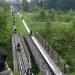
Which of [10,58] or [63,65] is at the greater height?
[63,65]

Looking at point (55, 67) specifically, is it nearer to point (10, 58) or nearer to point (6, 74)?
point (6, 74)

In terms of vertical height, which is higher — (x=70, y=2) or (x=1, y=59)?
(x=1, y=59)

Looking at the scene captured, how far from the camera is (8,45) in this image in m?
37.2

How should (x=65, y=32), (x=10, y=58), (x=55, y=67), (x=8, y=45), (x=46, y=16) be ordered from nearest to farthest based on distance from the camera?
1. (x=55, y=67)
2. (x=10, y=58)
3. (x=8, y=45)
4. (x=65, y=32)
5. (x=46, y=16)

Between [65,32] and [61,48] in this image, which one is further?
[65,32]

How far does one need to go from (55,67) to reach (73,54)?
1603cm

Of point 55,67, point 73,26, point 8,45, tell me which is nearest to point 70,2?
point 73,26

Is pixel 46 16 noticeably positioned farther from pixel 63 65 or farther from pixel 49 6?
pixel 63 65

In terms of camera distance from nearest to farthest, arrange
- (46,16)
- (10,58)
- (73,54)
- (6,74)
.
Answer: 1. (6,74)
2. (10,58)
3. (73,54)
4. (46,16)

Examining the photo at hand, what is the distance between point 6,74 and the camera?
7160 millimetres

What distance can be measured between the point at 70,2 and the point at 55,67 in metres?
85.7

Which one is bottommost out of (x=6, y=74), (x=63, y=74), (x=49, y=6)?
(x=49, y=6)

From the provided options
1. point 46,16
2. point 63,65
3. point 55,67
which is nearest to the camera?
point 63,65

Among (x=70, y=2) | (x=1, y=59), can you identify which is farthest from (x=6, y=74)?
(x=70, y=2)
